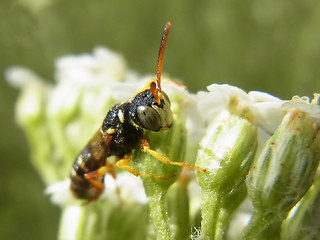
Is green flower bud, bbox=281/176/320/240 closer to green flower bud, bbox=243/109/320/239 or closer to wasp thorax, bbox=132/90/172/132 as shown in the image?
green flower bud, bbox=243/109/320/239

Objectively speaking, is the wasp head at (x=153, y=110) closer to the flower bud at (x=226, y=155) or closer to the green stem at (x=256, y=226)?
the flower bud at (x=226, y=155)

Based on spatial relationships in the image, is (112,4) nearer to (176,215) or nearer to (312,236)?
(176,215)

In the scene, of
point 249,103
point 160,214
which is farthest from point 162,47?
point 160,214

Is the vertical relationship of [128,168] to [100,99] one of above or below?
below

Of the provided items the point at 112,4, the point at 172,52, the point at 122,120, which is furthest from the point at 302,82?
the point at 122,120

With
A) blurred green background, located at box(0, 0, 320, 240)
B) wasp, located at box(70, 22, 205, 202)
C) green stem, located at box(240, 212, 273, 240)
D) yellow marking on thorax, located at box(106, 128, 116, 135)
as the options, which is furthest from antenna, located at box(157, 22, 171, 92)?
blurred green background, located at box(0, 0, 320, 240)

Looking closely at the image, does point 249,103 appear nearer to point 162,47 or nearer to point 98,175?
point 162,47

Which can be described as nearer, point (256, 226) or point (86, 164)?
point (256, 226)

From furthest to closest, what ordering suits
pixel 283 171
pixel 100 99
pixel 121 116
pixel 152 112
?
pixel 100 99 → pixel 121 116 → pixel 152 112 → pixel 283 171
